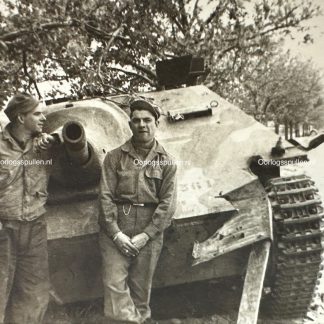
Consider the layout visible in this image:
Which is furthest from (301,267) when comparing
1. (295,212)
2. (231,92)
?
(231,92)

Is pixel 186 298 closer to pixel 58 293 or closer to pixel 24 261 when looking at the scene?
pixel 58 293

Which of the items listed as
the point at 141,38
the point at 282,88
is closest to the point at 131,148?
the point at 141,38

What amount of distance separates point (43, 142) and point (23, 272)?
1.06m

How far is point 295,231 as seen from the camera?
4.18m

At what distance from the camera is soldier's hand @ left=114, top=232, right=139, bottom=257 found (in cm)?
370

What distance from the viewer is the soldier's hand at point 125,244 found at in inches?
146

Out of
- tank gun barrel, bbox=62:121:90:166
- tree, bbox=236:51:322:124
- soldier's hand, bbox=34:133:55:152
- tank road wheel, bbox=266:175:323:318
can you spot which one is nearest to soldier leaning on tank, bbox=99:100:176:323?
tank gun barrel, bbox=62:121:90:166

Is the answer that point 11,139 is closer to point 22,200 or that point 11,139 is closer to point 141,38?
point 22,200

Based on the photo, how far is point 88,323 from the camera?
16.1 feet

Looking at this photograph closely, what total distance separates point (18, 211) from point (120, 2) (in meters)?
7.77

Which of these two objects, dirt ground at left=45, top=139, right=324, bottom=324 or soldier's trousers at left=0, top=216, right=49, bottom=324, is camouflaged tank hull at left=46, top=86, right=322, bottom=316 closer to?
soldier's trousers at left=0, top=216, right=49, bottom=324

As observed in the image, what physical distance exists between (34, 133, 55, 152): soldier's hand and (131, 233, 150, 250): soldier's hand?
97 cm

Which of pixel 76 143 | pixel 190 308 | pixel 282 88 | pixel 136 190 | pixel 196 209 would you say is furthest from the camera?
pixel 282 88

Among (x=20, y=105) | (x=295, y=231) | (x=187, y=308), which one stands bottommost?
(x=187, y=308)
